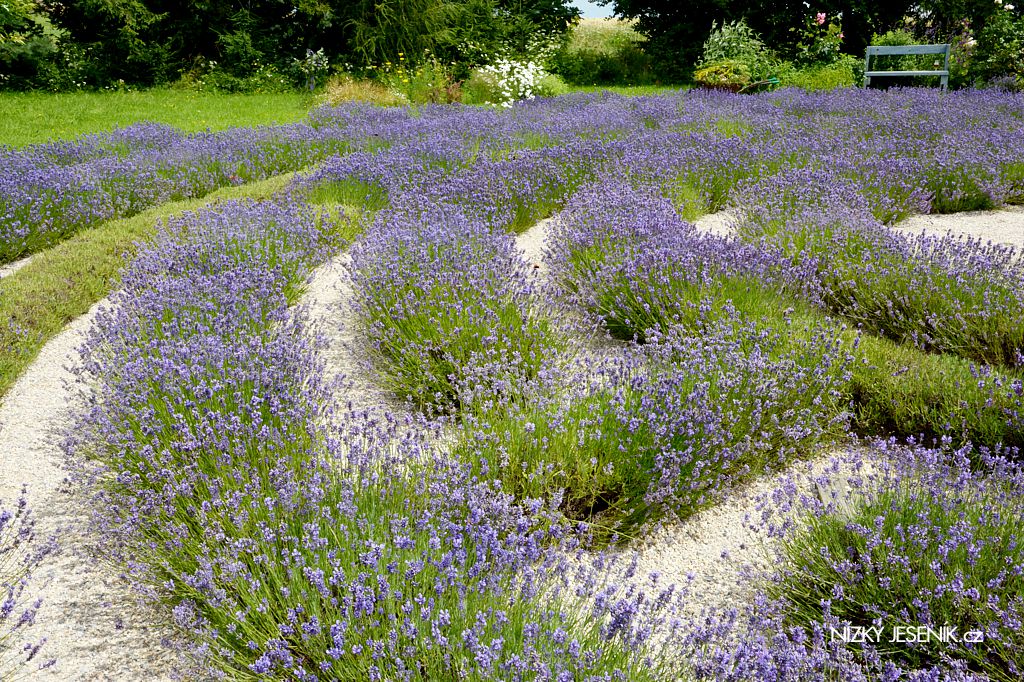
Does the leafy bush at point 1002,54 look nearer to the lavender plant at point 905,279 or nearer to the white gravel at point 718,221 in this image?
the white gravel at point 718,221

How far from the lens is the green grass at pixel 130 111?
10.9 m

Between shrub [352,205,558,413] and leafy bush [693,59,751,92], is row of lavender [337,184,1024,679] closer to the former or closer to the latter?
shrub [352,205,558,413]

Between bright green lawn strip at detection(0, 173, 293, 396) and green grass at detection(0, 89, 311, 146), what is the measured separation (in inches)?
197

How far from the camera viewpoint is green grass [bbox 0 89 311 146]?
1092 centimetres

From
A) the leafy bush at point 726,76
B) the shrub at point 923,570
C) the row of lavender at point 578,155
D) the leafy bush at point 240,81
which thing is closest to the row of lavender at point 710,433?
the shrub at point 923,570

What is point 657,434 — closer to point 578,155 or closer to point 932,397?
point 932,397

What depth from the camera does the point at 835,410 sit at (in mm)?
3084

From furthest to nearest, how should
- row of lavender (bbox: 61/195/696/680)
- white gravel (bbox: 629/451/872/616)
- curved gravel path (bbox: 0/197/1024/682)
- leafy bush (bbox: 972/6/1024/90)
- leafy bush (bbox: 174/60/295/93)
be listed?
leafy bush (bbox: 174/60/295/93)
leafy bush (bbox: 972/6/1024/90)
white gravel (bbox: 629/451/872/616)
curved gravel path (bbox: 0/197/1024/682)
row of lavender (bbox: 61/195/696/680)

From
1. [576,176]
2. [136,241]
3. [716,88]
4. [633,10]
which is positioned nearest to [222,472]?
[136,241]

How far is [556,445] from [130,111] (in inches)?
517

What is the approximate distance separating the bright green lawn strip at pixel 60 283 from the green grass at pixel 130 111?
5.01 m

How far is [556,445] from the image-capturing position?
2590 millimetres

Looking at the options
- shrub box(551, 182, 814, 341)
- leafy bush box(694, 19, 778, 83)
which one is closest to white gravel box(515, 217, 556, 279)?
shrub box(551, 182, 814, 341)

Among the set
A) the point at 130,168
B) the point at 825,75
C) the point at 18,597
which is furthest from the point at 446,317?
the point at 825,75
